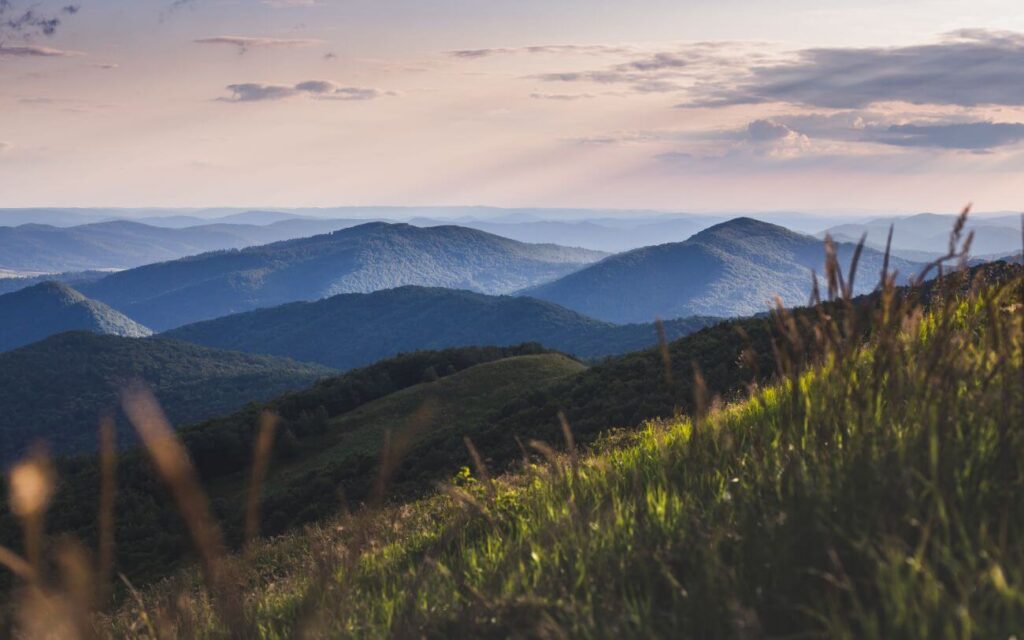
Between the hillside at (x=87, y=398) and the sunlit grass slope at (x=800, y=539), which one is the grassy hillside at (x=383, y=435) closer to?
the sunlit grass slope at (x=800, y=539)

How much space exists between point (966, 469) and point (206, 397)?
6892 inches

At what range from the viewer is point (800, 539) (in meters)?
3.55

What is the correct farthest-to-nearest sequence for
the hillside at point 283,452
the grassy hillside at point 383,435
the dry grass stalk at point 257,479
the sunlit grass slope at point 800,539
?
1. the grassy hillside at point 383,435
2. the hillside at point 283,452
3. the dry grass stalk at point 257,479
4. the sunlit grass slope at point 800,539

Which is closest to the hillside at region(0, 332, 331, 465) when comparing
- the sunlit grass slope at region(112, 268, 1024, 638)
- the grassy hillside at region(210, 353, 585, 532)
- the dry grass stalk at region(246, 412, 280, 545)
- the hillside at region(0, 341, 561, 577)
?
the hillside at region(0, 341, 561, 577)

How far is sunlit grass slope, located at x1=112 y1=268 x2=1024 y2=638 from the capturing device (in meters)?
2.93

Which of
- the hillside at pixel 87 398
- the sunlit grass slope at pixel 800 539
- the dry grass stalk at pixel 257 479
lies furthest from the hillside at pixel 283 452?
the hillside at pixel 87 398

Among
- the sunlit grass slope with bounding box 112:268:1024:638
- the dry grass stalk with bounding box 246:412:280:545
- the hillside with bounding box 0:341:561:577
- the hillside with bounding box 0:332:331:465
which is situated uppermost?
the sunlit grass slope with bounding box 112:268:1024:638

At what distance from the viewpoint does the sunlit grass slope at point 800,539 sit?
293 cm

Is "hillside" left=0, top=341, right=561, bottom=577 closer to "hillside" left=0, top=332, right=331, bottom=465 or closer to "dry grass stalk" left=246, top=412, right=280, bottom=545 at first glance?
"dry grass stalk" left=246, top=412, right=280, bottom=545

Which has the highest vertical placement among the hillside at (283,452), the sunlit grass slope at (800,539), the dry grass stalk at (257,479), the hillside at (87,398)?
the sunlit grass slope at (800,539)

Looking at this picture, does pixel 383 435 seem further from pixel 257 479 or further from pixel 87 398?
pixel 87 398

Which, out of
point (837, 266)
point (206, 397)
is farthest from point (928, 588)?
point (206, 397)

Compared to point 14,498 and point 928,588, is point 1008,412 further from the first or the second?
point 14,498

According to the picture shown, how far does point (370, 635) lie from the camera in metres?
4.15
